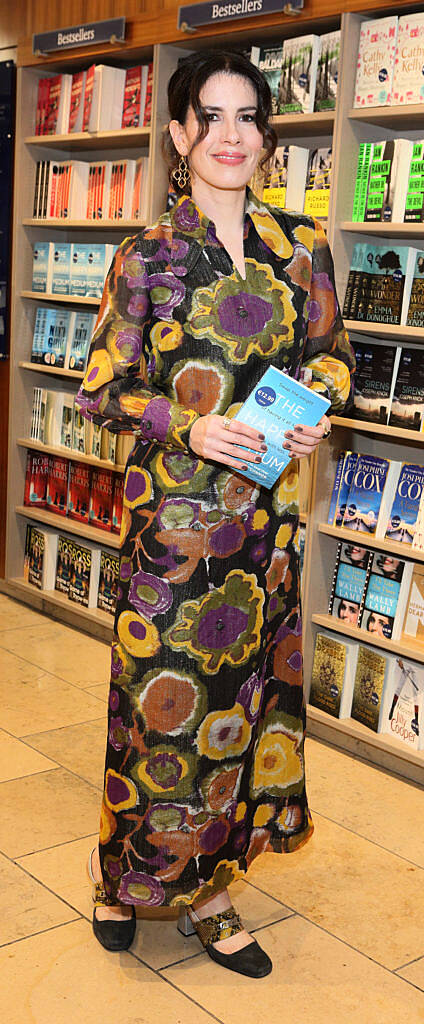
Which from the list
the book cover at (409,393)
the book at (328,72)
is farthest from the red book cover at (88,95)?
the book cover at (409,393)

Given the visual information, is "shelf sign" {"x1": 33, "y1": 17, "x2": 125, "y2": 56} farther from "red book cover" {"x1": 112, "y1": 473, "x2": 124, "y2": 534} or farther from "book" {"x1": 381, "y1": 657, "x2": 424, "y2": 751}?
"book" {"x1": 381, "y1": 657, "x2": 424, "y2": 751}

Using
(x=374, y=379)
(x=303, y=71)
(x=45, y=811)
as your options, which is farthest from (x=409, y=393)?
(x=45, y=811)

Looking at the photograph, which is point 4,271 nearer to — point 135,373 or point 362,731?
point 362,731

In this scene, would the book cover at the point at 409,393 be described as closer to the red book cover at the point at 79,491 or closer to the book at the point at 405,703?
the book at the point at 405,703

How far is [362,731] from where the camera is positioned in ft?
11.1

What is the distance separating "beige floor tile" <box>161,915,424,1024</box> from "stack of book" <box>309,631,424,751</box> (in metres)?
1.04

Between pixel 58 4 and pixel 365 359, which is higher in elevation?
pixel 58 4

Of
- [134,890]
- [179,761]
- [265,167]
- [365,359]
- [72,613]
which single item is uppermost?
[265,167]

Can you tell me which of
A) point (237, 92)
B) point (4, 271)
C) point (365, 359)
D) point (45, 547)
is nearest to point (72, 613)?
point (45, 547)

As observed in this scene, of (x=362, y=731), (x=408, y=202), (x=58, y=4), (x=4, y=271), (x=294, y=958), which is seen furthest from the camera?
(x=4, y=271)

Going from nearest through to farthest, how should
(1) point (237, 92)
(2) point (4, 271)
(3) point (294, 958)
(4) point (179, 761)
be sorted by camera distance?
(1) point (237, 92) → (4) point (179, 761) → (3) point (294, 958) → (2) point (4, 271)

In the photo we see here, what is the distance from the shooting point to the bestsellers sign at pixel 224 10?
10.8 feet

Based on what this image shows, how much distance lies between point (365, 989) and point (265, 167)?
170 centimetres

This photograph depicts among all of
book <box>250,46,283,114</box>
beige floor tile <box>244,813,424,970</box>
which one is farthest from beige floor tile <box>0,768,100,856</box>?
book <box>250,46,283,114</box>
